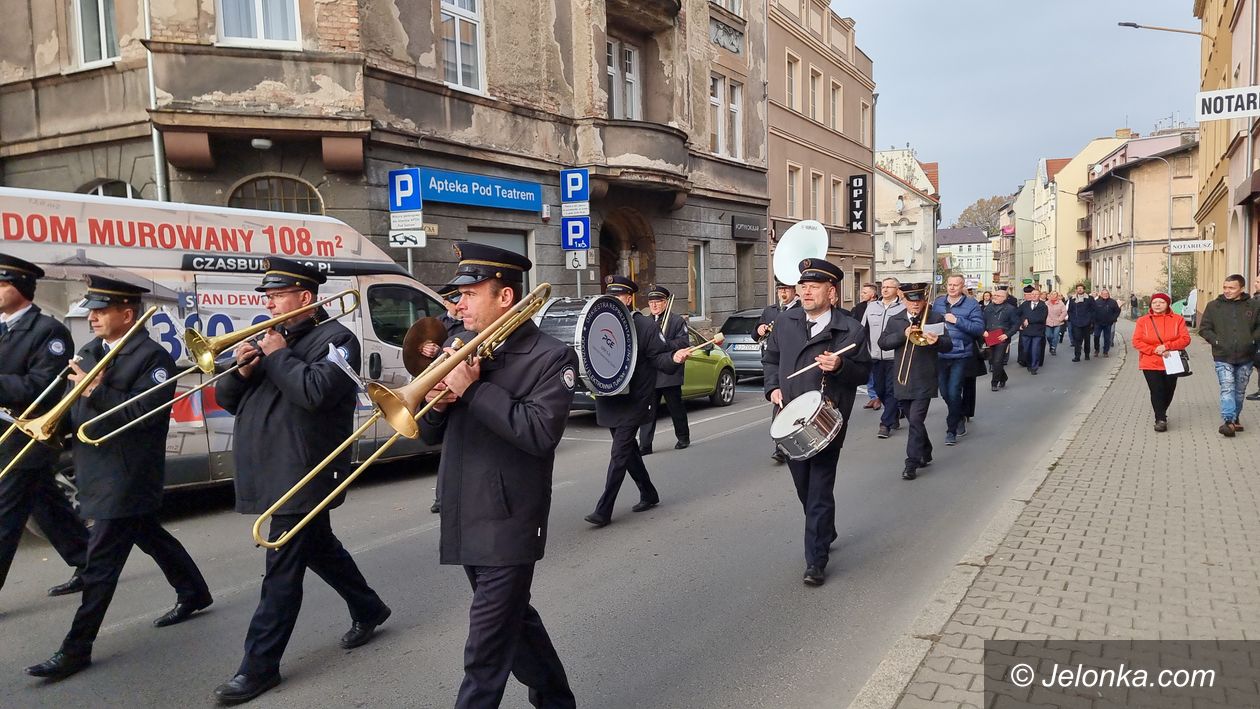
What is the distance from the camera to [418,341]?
3.28 metres

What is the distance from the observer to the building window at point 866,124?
118ft

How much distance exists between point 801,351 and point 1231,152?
22.2 metres

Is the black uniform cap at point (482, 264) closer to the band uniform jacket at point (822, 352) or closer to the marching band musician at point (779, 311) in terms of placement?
the band uniform jacket at point (822, 352)

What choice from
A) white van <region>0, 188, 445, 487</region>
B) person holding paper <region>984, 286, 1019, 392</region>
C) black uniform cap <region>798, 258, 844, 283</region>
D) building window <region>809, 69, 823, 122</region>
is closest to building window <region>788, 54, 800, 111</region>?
building window <region>809, 69, 823, 122</region>

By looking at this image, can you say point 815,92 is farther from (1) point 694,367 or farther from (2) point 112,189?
(2) point 112,189

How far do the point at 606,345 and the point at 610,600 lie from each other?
1.82 meters

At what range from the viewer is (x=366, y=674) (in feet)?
13.0

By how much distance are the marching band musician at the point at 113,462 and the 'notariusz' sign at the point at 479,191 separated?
33.5 feet

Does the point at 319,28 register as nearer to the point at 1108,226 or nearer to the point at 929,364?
the point at 929,364

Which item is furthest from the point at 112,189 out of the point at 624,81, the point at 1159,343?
the point at 1159,343

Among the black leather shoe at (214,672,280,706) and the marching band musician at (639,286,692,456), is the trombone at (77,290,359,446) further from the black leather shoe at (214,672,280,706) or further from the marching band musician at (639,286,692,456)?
the marching band musician at (639,286,692,456)

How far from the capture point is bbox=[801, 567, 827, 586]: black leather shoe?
203 inches

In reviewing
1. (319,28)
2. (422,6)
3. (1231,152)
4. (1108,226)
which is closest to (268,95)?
(319,28)

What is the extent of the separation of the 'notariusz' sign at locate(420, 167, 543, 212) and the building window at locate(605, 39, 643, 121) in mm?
3892
